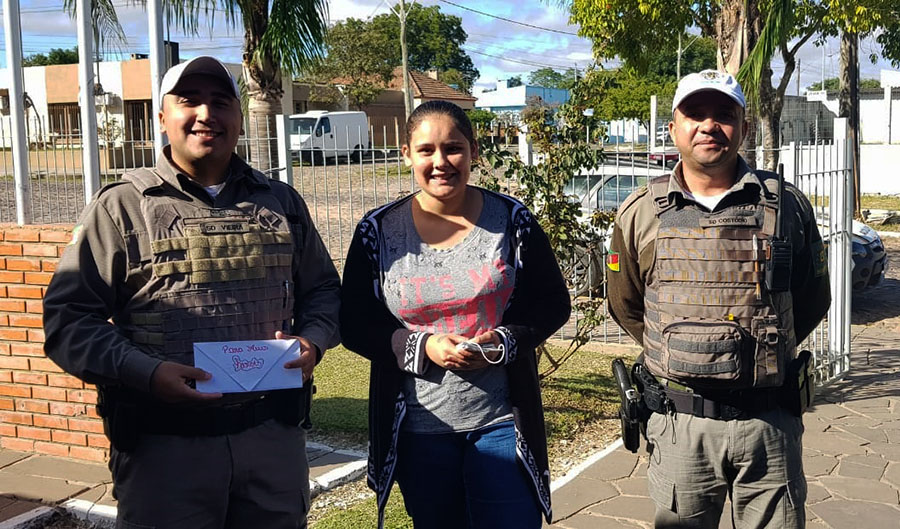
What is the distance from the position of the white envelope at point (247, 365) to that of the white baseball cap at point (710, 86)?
157 cm

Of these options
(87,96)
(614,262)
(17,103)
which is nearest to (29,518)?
(87,96)

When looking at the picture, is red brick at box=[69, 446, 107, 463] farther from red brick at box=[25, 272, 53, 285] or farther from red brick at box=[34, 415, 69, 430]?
red brick at box=[25, 272, 53, 285]

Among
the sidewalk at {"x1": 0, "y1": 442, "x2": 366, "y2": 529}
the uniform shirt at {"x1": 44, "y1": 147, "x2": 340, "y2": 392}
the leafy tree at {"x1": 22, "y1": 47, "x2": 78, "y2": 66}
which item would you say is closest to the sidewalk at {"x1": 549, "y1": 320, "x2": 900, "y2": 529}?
the sidewalk at {"x1": 0, "y1": 442, "x2": 366, "y2": 529}

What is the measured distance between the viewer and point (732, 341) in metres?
2.88

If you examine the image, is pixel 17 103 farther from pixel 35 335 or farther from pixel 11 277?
pixel 35 335

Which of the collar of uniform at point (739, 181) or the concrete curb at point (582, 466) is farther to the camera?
the concrete curb at point (582, 466)

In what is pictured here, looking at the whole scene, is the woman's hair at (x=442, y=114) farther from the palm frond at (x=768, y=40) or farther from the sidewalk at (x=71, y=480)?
the palm frond at (x=768, y=40)

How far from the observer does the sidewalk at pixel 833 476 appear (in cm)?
462

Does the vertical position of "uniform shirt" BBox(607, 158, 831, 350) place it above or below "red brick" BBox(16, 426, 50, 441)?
above

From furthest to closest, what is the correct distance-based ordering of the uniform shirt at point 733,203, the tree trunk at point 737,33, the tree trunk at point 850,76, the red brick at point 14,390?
the tree trunk at point 850,76
the tree trunk at point 737,33
the red brick at point 14,390
the uniform shirt at point 733,203

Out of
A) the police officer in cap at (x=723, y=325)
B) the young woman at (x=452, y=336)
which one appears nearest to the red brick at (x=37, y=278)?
the young woman at (x=452, y=336)

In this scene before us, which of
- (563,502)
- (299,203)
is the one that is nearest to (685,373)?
(299,203)

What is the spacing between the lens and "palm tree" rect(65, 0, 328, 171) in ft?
28.8

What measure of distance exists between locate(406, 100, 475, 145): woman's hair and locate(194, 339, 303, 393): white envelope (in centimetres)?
82
